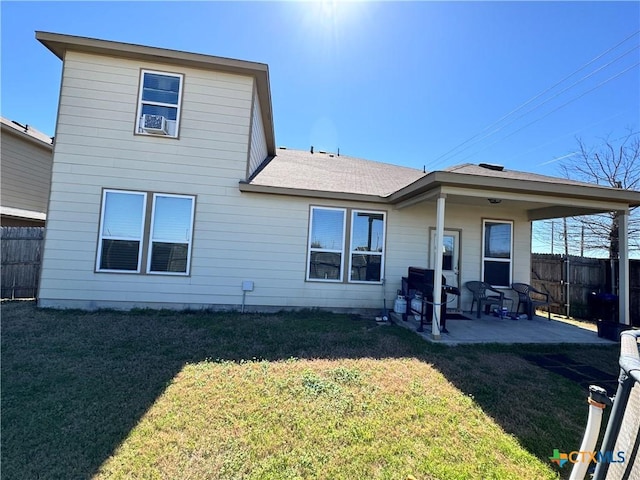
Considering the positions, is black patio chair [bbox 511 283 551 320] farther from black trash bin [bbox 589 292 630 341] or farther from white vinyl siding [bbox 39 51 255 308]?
white vinyl siding [bbox 39 51 255 308]

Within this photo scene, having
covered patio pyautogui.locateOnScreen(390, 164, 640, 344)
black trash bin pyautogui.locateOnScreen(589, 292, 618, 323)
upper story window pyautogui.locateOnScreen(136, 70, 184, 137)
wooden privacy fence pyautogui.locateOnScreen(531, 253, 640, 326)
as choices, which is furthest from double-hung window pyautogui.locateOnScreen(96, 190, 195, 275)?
black trash bin pyautogui.locateOnScreen(589, 292, 618, 323)

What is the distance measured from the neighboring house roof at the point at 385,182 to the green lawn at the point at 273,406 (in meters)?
2.82

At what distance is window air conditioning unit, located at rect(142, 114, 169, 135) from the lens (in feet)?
20.5

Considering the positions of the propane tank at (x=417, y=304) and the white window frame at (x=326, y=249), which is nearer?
the propane tank at (x=417, y=304)

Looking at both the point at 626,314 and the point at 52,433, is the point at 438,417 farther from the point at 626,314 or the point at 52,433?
the point at 626,314

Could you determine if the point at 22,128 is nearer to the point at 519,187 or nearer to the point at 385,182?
the point at 385,182

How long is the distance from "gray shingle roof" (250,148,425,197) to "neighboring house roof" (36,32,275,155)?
7.81ft

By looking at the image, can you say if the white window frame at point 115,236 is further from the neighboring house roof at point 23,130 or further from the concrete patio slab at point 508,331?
the neighboring house roof at point 23,130

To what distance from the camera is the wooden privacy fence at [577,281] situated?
778 cm

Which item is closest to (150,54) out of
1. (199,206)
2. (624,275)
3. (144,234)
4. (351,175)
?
(199,206)

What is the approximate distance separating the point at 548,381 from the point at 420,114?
1031 centimetres

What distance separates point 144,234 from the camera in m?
6.23

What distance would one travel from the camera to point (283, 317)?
6.19 meters

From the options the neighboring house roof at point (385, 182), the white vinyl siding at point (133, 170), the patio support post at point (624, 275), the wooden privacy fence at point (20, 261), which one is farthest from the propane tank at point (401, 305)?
the wooden privacy fence at point (20, 261)
